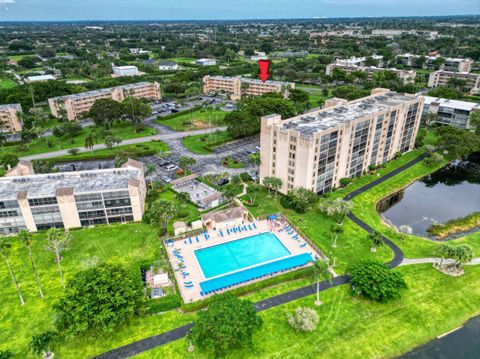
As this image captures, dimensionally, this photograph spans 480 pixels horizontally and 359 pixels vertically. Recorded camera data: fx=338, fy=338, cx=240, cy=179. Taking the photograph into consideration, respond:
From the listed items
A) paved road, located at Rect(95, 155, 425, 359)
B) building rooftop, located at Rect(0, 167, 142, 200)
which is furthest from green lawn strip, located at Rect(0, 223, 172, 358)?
building rooftop, located at Rect(0, 167, 142, 200)

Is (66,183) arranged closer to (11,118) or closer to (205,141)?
(205,141)

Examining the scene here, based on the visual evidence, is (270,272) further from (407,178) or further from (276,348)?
(407,178)

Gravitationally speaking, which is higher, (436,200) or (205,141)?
(205,141)

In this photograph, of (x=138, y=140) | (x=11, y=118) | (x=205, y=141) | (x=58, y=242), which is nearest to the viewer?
(x=58, y=242)

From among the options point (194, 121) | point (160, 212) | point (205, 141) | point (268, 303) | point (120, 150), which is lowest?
point (268, 303)

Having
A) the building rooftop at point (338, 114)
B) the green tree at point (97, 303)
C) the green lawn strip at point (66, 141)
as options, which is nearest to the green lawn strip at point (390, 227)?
the building rooftop at point (338, 114)

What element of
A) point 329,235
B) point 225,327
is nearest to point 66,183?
point 225,327

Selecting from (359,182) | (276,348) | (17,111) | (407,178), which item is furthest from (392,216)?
(17,111)
